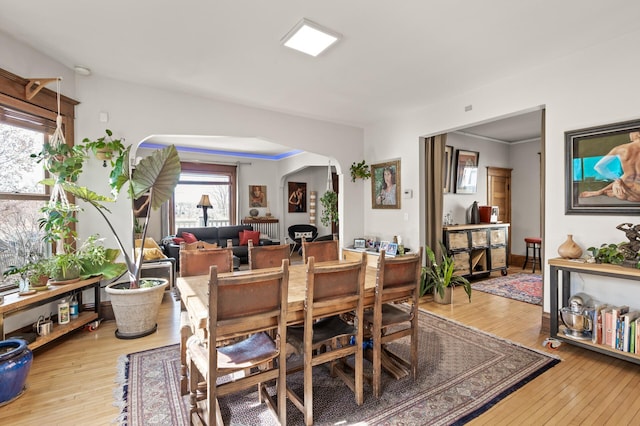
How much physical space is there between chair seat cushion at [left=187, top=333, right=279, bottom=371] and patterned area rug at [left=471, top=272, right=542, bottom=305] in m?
3.86

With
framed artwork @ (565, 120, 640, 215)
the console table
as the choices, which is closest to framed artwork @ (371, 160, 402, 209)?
framed artwork @ (565, 120, 640, 215)

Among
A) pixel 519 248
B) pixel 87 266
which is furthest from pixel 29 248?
pixel 519 248

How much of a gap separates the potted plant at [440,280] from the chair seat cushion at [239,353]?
9.40 feet

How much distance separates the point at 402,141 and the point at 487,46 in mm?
2067

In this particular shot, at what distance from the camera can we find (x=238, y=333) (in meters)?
1.62

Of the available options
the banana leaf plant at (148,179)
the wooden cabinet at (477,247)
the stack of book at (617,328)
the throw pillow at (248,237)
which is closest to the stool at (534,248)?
the wooden cabinet at (477,247)

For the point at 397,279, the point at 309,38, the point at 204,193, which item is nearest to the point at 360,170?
the point at 309,38

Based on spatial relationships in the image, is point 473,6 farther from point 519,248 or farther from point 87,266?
point 519,248

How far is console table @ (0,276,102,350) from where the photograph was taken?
7.93 feet

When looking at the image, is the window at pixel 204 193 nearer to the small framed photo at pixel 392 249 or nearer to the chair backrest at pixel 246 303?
the small framed photo at pixel 392 249

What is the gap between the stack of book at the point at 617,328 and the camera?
2420 mm

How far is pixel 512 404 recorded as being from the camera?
6.73 feet

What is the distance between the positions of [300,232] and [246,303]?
6837 millimetres

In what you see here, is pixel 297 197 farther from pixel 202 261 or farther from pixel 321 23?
pixel 321 23
